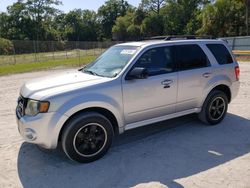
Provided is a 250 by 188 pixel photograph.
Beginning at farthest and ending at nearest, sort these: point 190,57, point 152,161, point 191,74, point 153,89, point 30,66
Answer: point 30,66 < point 190,57 < point 191,74 < point 153,89 < point 152,161

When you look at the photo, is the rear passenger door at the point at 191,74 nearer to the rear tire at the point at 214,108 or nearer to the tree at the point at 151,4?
the rear tire at the point at 214,108

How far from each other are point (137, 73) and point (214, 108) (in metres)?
2.25

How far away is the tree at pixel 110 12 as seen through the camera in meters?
107

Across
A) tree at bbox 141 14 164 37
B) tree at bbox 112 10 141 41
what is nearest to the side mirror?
tree at bbox 141 14 164 37

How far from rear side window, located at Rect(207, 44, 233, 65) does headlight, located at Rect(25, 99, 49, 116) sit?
3581 millimetres

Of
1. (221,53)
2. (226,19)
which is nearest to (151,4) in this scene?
(226,19)

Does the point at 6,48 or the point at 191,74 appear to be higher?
the point at 191,74

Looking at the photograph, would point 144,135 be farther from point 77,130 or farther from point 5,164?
point 5,164

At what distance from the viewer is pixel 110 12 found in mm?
109125

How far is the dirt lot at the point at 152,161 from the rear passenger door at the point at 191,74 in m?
0.64

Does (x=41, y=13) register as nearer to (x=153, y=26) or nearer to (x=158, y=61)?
(x=153, y=26)

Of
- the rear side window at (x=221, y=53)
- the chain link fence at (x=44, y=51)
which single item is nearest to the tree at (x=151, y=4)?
the chain link fence at (x=44, y=51)

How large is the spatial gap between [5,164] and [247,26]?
42.1 metres

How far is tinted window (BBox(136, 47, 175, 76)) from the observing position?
5.40 meters
